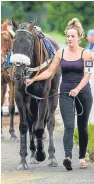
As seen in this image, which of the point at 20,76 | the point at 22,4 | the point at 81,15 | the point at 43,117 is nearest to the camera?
the point at 20,76

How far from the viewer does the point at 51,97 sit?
42.1 ft

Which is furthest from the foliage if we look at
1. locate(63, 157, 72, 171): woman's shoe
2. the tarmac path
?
locate(63, 157, 72, 171): woman's shoe

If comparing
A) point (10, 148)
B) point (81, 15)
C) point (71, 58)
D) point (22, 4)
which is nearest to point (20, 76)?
point (71, 58)

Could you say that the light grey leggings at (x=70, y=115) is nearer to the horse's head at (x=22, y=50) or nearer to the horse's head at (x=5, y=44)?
the horse's head at (x=22, y=50)

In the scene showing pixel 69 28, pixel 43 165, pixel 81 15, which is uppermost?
pixel 81 15

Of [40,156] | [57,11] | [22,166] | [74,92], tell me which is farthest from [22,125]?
[57,11]

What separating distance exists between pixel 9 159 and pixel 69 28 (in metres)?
2.34

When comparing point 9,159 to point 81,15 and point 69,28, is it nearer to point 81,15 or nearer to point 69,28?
point 69,28

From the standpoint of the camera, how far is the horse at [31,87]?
1116 centimetres

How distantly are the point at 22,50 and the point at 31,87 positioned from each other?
674 millimetres

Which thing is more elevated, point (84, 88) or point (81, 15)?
point (81, 15)

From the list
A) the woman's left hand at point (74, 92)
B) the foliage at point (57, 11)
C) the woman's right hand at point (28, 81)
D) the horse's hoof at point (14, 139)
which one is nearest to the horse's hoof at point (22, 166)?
the woman's right hand at point (28, 81)

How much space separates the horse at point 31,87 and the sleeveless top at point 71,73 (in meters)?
0.44

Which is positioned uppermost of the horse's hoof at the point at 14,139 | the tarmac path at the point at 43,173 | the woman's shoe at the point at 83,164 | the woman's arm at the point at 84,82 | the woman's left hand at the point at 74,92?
the woman's arm at the point at 84,82
